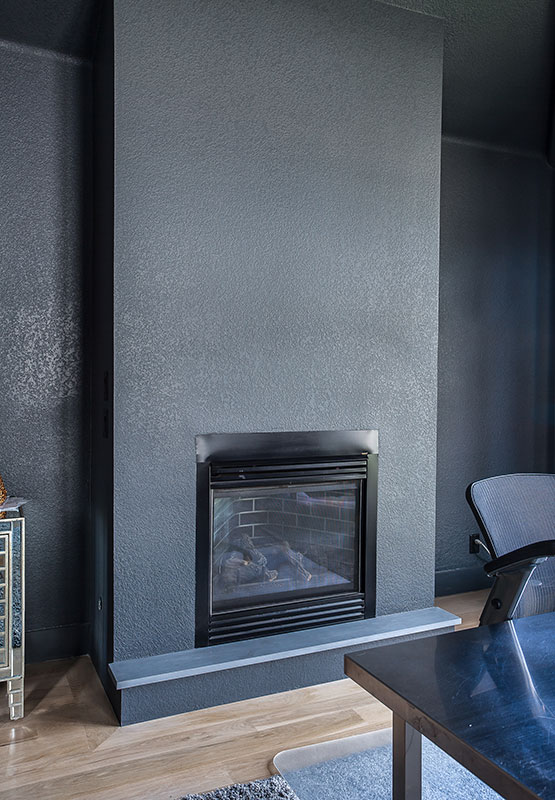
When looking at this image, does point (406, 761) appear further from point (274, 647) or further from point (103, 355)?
point (103, 355)

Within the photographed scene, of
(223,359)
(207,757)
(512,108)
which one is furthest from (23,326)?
(512,108)

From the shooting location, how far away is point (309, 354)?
2.48m

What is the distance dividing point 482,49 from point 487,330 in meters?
1.46

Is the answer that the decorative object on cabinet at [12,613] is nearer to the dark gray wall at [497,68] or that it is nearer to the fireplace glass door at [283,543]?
the fireplace glass door at [283,543]

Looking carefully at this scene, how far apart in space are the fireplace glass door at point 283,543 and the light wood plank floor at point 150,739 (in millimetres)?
378

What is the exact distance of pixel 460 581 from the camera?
3521mm

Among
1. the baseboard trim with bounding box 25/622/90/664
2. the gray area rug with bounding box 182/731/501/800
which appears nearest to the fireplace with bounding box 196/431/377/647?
the gray area rug with bounding box 182/731/501/800

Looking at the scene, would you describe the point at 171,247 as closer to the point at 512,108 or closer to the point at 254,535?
the point at 254,535

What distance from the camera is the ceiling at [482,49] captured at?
2.42 metres

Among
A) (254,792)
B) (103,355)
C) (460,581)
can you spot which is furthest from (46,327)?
(460,581)

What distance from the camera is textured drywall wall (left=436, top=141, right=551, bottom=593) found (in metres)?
3.49

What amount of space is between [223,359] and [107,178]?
2.63 feet

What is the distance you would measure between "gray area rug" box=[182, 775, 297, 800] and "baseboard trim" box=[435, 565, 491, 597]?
195 centimetres

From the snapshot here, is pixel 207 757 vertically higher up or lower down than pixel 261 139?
lower down
